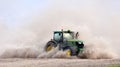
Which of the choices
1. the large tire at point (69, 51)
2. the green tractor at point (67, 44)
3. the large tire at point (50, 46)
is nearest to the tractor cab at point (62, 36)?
the green tractor at point (67, 44)

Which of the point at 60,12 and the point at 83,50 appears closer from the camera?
the point at 83,50

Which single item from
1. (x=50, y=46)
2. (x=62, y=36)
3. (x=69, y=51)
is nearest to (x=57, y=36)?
(x=62, y=36)

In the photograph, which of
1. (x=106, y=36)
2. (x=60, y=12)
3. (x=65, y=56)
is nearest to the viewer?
(x=65, y=56)

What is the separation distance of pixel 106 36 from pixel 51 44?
9.70 metres

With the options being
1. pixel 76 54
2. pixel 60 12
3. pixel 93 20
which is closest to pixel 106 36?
pixel 93 20

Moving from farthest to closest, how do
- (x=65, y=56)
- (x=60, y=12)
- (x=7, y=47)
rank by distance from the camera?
(x=60, y=12), (x=7, y=47), (x=65, y=56)

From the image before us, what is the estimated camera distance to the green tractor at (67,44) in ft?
124

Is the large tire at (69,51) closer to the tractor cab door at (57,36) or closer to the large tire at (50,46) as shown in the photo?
the large tire at (50,46)

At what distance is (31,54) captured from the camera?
3919cm

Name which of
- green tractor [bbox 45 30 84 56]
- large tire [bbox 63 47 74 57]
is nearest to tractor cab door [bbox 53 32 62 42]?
green tractor [bbox 45 30 84 56]

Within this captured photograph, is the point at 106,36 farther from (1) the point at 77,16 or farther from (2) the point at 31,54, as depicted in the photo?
(2) the point at 31,54

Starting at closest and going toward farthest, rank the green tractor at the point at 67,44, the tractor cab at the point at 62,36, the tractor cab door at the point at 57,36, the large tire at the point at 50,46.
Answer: the green tractor at the point at 67,44, the large tire at the point at 50,46, the tractor cab at the point at 62,36, the tractor cab door at the point at 57,36

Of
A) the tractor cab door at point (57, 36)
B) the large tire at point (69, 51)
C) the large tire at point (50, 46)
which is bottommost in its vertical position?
the large tire at point (69, 51)

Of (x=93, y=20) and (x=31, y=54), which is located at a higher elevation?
(x=93, y=20)
